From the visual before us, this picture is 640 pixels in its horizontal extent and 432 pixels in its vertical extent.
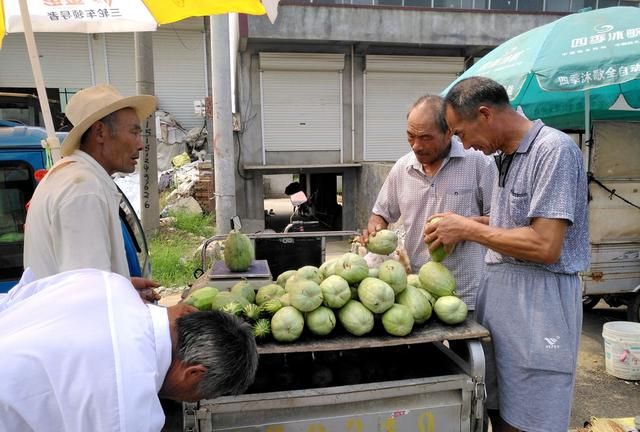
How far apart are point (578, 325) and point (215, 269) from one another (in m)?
1.96

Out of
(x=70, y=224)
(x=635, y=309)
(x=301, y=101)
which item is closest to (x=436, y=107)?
(x=70, y=224)

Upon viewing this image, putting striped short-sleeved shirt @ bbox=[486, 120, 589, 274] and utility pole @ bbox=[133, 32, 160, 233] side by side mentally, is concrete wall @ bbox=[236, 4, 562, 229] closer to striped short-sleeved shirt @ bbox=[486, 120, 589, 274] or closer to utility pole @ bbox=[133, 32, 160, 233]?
utility pole @ bbox=[133, 32, 160, 233]

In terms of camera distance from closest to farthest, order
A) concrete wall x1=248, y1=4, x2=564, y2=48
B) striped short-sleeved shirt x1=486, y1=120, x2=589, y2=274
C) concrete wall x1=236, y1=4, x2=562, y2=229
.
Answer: striped short-sleeved shirt x1=486, y1=120, x2=589, y2=274, concrete wall x1=248, y1=4, x2=564, y2=48, concrete wall x1=236, y1=4, x2=562, y2=229

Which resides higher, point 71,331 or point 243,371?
point 71,331

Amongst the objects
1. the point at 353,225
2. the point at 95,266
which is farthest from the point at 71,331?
the point at 353,225

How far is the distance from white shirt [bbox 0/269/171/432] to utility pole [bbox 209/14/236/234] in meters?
4.53

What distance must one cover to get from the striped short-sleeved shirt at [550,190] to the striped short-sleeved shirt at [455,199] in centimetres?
55

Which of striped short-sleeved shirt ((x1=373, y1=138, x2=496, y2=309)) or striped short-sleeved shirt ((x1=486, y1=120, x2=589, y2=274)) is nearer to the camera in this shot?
striped short-sleeved shirt ((x1=486, y1=120, x2=589, y2=274))

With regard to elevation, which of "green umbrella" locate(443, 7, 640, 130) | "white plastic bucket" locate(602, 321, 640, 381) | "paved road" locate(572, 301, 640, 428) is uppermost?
"green umbrella" locate(443, 7, 640, 130)

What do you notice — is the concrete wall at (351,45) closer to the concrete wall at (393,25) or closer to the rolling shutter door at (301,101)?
the concrete wall at (393,25)

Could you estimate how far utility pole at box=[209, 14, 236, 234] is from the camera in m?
5.30

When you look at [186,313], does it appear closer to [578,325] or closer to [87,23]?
[578,325]

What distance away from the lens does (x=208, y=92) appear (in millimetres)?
16453

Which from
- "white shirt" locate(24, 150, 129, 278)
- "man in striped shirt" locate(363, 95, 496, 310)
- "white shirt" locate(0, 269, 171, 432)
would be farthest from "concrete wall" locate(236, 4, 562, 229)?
"white shirt" locate(0, 269, 171, 432)
